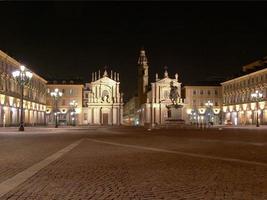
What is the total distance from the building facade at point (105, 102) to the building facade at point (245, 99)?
31.9 metres

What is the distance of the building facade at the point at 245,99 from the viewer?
94.0m

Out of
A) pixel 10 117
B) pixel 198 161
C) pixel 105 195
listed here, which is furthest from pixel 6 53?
pixel 105 195

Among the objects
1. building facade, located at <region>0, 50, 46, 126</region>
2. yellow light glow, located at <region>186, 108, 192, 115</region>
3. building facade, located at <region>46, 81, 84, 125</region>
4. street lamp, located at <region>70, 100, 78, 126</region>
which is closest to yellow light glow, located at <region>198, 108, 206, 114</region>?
yellow light glow, located at <region>186, 108, 192, 115</region>

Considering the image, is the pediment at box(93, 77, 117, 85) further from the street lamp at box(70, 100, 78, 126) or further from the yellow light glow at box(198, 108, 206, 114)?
the yellow light glow at box(198, 108, 206, 114)

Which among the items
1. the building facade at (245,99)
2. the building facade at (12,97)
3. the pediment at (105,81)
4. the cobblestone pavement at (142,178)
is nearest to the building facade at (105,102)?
the pediment at (105,81)

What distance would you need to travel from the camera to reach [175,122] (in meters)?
77.2

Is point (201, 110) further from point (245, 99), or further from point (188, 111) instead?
point (245, 99)

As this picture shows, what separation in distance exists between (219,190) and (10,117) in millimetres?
73266

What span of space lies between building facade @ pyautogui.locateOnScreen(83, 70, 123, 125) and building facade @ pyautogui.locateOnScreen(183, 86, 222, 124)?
23103mm

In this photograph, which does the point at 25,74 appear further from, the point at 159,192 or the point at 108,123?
the point at 108,123

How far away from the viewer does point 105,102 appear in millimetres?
123750

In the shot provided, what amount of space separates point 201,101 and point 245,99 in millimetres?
28315

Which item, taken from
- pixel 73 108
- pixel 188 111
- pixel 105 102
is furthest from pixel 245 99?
pixel 73 108

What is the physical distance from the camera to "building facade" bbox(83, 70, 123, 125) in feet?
406
